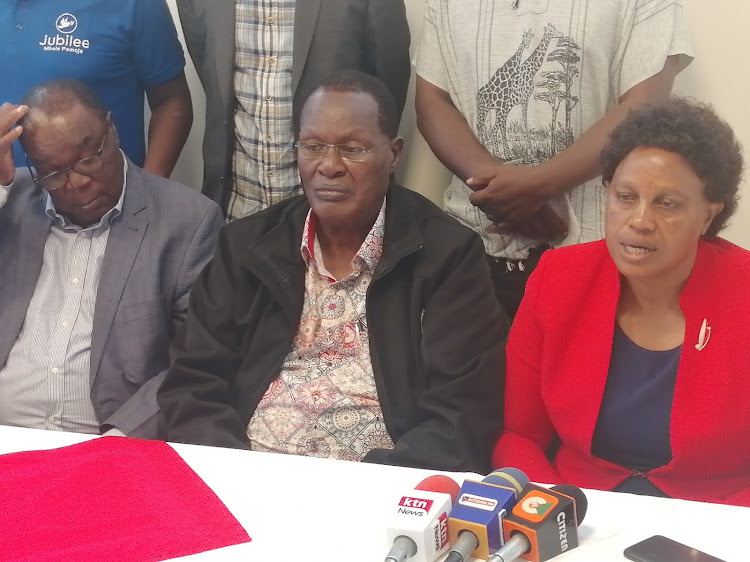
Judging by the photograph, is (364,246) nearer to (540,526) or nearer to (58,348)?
(58,348)

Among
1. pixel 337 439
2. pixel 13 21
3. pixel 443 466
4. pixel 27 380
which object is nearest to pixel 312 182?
pixel 337 439

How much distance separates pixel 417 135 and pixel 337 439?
4.19 ft

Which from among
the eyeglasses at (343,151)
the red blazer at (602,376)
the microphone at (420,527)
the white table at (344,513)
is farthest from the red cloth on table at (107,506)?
the eyeglasses at (343,151)

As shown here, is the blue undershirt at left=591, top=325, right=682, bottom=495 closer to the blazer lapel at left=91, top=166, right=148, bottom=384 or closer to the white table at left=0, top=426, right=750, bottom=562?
the white table at left=0, top=426, right=750, bottom=562

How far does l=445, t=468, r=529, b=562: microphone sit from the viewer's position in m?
1.14

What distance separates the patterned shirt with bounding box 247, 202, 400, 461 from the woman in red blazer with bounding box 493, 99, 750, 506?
0.34m

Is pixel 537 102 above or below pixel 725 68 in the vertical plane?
below

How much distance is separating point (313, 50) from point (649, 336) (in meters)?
1.35

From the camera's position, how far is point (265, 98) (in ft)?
8.36

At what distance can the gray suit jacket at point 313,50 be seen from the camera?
97.3 inches

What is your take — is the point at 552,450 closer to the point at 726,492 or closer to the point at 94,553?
the point at 726,492

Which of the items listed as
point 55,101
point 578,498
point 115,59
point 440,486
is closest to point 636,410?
point 578,498

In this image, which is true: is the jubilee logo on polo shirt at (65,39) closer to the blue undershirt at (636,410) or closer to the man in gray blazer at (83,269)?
the man in gray blazer at (83,269)

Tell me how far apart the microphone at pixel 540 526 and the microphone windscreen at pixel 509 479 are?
0.01 metres
